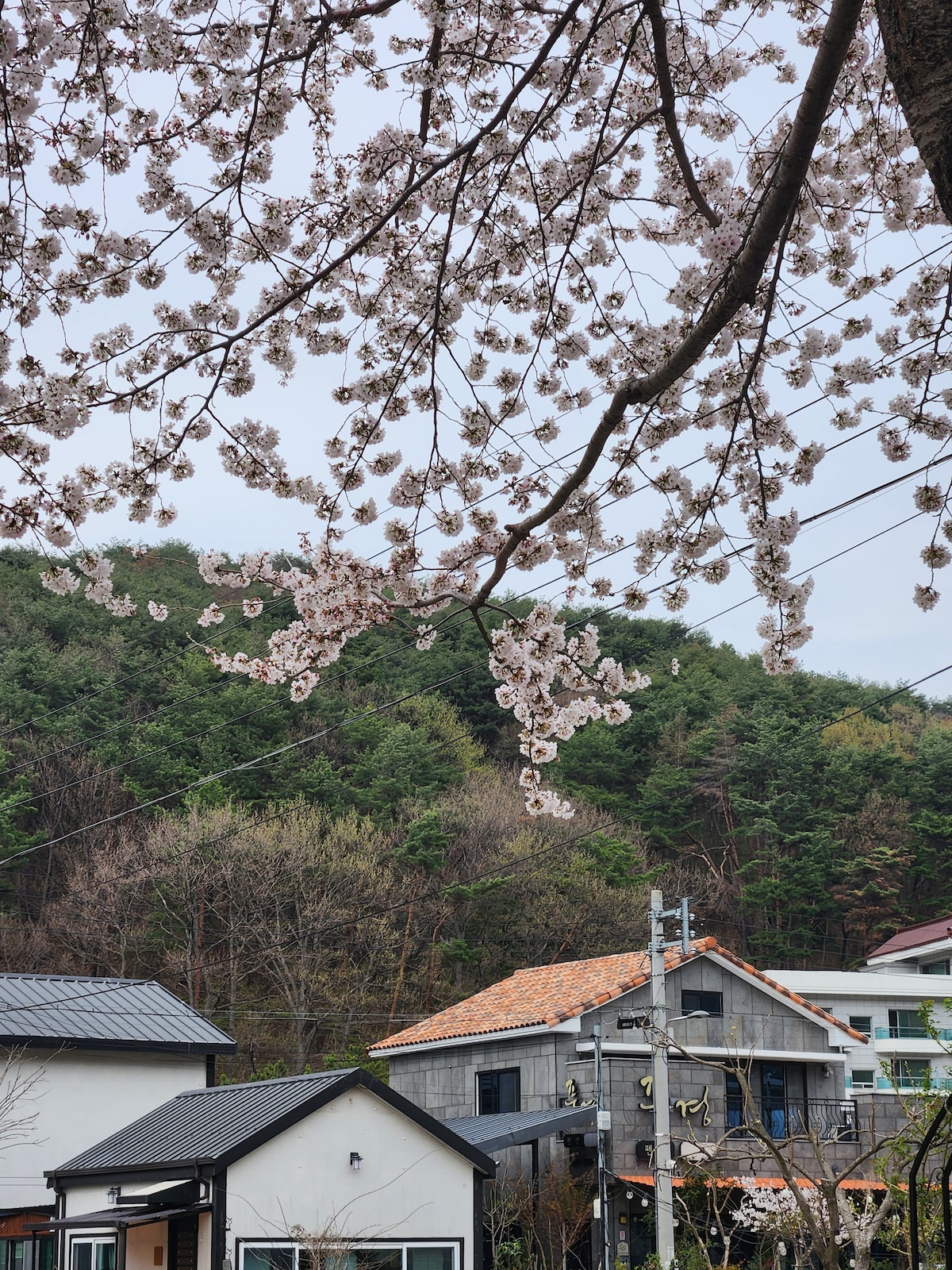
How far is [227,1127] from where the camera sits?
10.9m

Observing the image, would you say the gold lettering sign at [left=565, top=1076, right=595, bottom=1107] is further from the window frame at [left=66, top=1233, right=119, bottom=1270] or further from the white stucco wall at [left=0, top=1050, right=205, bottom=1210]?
the window frame at [left=66, top=1233, right=119, bottom=1270]

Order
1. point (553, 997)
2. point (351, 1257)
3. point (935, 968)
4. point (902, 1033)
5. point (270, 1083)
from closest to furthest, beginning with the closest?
Answer: 1. point (351, 1257)
2. point (270, 1083)
3. point (553, 997)
4. point (902, 1033)
5. point (935, 968)

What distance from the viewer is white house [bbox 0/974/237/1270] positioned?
13.5 metres

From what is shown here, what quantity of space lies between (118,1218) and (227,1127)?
111 centimetres

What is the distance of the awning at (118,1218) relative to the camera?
10.2 m

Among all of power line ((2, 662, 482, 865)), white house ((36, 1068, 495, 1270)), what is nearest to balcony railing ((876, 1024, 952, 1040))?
power line ((2, 662, 482, 865))

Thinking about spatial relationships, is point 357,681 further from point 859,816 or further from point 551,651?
point 551,651

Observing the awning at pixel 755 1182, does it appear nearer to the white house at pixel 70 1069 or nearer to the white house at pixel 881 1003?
the white house at pixel 70 1069

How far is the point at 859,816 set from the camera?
3491cm

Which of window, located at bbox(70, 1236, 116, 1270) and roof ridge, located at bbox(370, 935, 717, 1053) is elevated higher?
roof ridge, located at bbox(370, 935, 717, 1053)

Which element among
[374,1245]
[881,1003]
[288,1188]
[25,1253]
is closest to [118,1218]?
[288,1188]

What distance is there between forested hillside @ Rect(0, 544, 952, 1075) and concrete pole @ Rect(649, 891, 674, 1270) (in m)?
8.84

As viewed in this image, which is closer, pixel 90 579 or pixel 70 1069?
pixel 90 579

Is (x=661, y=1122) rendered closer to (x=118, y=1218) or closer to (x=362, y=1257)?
(x=362, y=1257)
